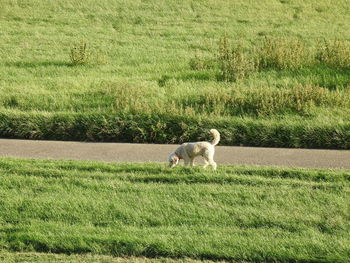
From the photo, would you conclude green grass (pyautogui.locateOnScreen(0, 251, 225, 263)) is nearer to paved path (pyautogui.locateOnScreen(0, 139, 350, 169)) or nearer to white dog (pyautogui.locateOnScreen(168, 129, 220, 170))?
white dog (pyautogui.locateOnScreen(168, 129, 220, 170))

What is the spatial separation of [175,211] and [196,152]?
1478mm

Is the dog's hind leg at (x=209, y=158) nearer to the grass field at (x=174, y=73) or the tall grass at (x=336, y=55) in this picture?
the grass field at (x=174, y=73)

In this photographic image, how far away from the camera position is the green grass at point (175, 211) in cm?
762

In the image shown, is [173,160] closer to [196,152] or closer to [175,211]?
[196,152]

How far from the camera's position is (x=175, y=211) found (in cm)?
866

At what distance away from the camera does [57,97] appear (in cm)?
1448

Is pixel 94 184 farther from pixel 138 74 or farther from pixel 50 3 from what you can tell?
pixel 50 3

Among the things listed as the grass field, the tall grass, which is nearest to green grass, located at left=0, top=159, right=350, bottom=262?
the grass field

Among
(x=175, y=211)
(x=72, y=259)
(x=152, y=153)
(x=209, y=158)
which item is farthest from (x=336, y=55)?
(x=72, y=259)

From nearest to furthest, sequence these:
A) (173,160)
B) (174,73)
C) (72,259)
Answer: (72,259) < (173,160) < (174,73)

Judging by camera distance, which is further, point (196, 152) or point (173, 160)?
point (173, 160)

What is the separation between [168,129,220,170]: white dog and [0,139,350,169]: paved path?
1017mm

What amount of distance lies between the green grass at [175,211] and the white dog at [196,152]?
6.1 inches

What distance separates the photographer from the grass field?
41.6 ft
